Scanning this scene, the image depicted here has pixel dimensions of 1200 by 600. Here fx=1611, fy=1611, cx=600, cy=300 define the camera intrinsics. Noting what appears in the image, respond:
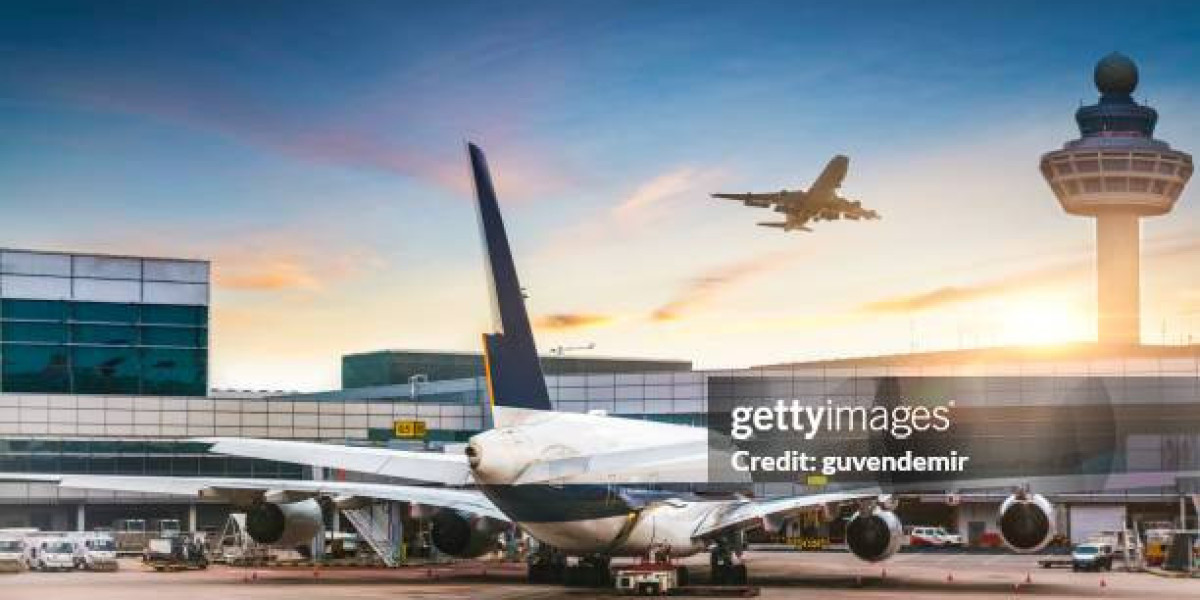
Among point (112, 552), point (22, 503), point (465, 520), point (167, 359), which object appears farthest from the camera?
point (167, 359)

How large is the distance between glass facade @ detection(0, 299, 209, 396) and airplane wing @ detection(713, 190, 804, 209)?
1565 inches

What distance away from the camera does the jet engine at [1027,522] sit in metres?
51.2

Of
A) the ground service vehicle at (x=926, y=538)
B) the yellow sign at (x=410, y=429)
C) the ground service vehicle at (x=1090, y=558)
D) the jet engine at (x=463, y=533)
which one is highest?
the yellow sign at (x=410, y=429)

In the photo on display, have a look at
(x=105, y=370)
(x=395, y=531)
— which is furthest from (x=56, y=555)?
(x=105, y=370)

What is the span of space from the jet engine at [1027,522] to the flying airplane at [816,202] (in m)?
33.3

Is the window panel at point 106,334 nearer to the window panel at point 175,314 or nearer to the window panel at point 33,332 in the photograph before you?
the window panel at point 33,332

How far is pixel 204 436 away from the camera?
92938 millimetres

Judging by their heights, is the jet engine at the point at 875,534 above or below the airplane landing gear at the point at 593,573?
above

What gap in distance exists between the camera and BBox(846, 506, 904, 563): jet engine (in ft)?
177

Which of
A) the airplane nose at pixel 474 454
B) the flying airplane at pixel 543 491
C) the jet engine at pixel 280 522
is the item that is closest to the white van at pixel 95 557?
the flying airplane at pixel 543 491

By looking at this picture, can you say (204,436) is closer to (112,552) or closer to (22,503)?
(22,503)

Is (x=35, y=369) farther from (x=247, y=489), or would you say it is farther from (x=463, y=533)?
(x=463, y=533)

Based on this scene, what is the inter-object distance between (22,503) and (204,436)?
34.4 feet

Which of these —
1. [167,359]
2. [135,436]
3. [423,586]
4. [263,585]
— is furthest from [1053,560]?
[167,359]
